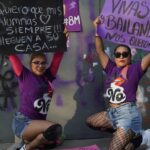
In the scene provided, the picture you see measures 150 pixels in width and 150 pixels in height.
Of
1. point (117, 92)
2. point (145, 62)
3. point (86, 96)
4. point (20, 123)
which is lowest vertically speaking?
point (20, 123)

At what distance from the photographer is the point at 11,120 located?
243 inches

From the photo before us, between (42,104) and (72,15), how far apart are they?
1.23 m

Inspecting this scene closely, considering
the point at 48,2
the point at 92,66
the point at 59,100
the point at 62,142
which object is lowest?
the point at 62,142

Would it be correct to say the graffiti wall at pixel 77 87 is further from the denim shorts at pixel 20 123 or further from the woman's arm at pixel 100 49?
the denim shorts at pixel 20 123

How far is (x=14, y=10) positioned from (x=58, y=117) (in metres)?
1.56

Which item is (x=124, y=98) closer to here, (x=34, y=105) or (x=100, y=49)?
(x=100, y=49)

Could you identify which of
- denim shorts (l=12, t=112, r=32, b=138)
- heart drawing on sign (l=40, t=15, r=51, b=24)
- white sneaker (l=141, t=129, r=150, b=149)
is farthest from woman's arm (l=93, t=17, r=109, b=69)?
denim shorts (l=12, t=112, r=32, b=138)

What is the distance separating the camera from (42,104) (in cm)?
546

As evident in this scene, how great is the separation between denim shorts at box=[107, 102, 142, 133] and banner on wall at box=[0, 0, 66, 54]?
0.97 meters

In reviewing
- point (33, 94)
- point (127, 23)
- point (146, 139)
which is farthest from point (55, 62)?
point (146, 139)

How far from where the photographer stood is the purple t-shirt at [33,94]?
5.41m

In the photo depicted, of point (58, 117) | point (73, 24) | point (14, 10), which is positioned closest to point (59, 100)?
point (58, 117)

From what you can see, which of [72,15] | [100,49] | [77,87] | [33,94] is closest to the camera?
[33,94]

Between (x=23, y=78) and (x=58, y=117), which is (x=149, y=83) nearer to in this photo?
(x=58, y=117)
